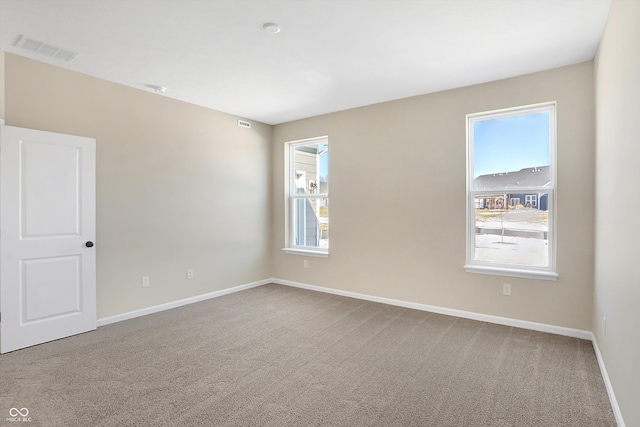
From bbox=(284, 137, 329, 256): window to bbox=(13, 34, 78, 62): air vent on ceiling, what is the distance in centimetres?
316

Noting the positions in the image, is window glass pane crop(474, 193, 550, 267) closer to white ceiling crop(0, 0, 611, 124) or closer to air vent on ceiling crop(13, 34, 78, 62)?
white ceiling crop(0, 0, 611, 124)

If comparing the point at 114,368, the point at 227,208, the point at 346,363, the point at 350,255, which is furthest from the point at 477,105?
the point at 114,368

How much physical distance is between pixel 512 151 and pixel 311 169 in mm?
2908

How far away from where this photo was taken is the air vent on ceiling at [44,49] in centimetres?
282

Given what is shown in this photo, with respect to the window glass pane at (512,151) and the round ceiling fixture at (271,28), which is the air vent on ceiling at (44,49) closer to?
the round ceiling fixture at (271,28)

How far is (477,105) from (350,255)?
99.9 inches

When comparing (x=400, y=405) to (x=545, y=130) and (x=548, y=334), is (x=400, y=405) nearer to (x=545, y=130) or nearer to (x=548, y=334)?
(x=548, y=334)

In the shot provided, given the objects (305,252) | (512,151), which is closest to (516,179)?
(512,151)

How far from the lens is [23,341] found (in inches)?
119

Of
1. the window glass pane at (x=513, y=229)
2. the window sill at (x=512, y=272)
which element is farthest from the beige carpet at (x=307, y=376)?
the window glass pane at (x=513, y=229)

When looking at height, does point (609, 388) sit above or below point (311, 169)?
below

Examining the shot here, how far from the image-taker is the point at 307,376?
8.38 feet

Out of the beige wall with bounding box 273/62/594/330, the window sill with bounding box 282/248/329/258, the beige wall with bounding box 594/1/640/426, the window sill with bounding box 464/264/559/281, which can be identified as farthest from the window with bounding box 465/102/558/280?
the window sill with bounding box 282/248/329/258

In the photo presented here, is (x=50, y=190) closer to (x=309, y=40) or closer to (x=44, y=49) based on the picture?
(x=44, y=49)
